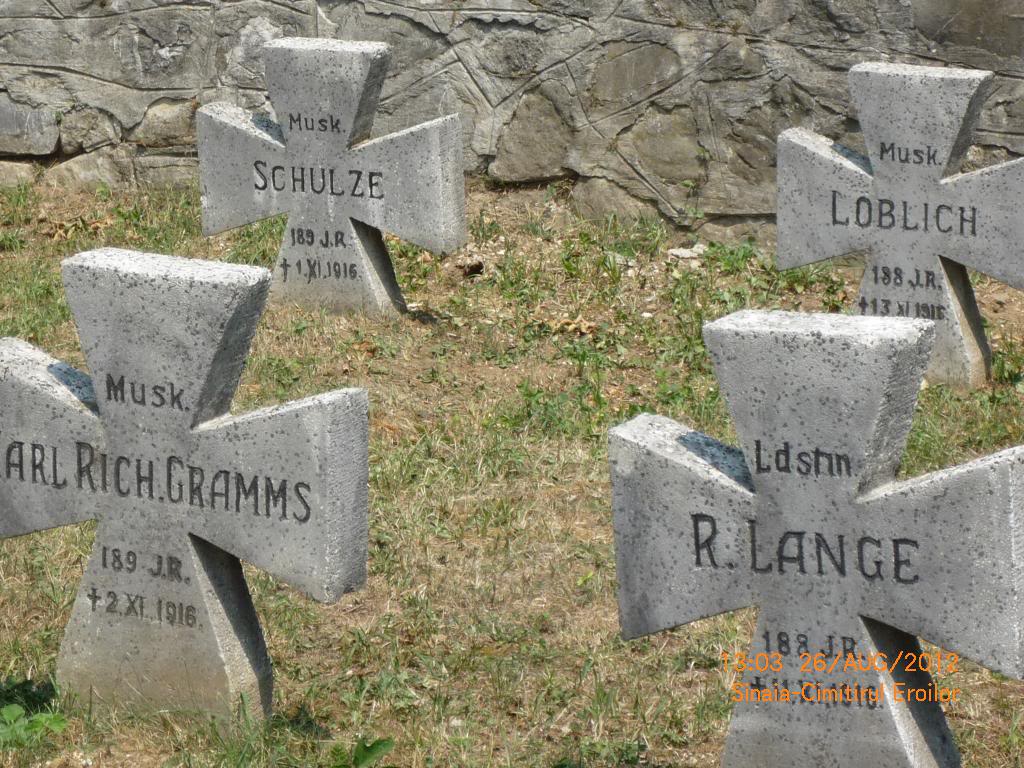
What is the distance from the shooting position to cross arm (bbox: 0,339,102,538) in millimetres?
3459

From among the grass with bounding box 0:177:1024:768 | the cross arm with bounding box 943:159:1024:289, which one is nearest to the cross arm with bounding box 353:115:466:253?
the grass with bounding box 0:177:1024:768

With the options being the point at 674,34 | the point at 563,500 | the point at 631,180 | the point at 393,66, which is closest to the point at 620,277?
the point at 631,180

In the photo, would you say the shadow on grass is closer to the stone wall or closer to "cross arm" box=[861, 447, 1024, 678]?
"cross arm" box=[861, 447, 1024, 678]

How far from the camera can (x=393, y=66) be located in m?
7.52

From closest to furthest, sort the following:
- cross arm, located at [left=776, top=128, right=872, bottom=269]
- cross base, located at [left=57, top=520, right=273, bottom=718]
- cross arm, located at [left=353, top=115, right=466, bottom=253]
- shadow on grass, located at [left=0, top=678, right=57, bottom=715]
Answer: cross base, located at [left=57, top=520, right=273, bottom=718], shadow on grass, located at [left=0, top=678, right=57, bottom=715], cross arm, located at [left=776, top=128, right=872, bottom=269], cross arm, located at [left=353, top=115, right=466, bottom=253]

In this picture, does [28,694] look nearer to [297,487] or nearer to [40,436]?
[40,436]

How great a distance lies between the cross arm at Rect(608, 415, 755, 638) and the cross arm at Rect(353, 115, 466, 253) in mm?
3088

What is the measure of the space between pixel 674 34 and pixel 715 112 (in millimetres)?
396

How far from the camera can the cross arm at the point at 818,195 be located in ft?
18.7

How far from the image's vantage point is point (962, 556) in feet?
9.25

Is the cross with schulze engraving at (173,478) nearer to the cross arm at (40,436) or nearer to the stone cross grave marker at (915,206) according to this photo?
the cross arm at (40,436)

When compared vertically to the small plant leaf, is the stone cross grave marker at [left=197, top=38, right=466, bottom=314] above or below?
above

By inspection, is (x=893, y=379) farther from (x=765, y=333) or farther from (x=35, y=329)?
(x=35, y=329)
